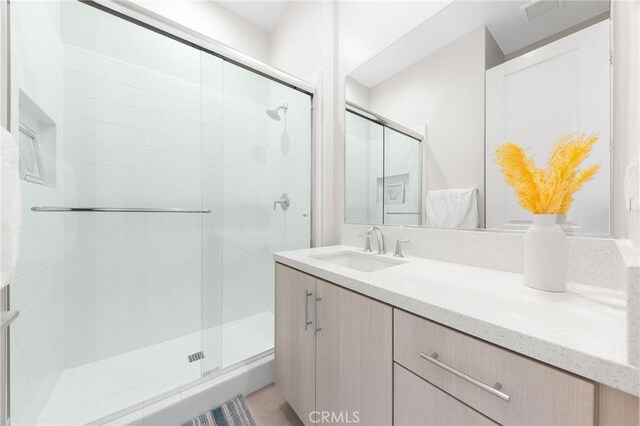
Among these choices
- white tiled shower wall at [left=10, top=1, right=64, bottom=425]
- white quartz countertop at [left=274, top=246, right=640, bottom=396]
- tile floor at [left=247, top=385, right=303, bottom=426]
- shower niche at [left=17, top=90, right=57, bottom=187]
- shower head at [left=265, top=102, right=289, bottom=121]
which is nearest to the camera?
white quartz countertop at [left=274, top=246, right=640, bottom=396]

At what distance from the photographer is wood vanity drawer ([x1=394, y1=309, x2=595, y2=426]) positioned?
37cm

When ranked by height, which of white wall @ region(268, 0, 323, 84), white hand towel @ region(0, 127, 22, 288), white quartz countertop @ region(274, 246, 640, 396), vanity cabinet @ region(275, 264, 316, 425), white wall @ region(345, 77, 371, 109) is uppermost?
white wall @ region(268, 0, 323, 84)

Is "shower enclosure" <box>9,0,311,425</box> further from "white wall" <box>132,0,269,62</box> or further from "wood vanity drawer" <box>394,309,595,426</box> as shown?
"wood vanity drawer" <box>394,309,595,426</box>

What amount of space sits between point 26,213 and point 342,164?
60.8 inches

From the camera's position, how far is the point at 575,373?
0.36 metres

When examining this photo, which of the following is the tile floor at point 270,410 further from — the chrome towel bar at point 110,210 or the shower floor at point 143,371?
the chrome towel bar at point 110,210

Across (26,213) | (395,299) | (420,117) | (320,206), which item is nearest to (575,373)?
(395,299)

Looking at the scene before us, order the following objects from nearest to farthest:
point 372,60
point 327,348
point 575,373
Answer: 1. point 575,373
2. point 327,348
3. point 372,60

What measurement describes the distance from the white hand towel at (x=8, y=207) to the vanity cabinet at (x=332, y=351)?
804 mm

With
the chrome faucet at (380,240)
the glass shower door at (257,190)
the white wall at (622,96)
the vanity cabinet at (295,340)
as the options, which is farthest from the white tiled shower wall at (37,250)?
the white wall at (622,96)

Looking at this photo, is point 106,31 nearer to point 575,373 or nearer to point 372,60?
point 372,60

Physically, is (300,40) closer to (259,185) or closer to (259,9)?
(259,9)

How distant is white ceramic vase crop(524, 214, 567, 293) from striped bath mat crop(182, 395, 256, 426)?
127 centimetres

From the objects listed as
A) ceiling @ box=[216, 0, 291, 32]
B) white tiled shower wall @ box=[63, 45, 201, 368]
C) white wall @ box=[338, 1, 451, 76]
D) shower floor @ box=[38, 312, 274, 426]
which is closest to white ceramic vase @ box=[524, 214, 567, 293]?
white wall @ box=[338, 1, 451, 76]
